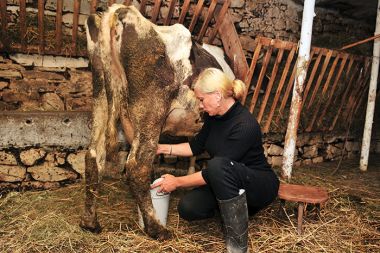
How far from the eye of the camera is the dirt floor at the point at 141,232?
295cm

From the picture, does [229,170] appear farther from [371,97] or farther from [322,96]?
[371,97]

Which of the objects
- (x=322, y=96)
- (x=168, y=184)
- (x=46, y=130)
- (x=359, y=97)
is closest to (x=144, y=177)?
(x=168, y=184)

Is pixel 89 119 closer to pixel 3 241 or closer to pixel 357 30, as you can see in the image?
pixel 3 241

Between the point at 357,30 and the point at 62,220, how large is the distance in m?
6.08

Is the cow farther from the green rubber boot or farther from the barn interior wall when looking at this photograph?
the barn interior wall

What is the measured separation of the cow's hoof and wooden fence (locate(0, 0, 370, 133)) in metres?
2.13

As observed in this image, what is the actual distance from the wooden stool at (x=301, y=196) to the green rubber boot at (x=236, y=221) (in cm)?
64

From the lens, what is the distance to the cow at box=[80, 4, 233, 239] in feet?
9.51

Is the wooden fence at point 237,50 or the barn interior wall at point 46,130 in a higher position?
the wooden fence at point 237,50

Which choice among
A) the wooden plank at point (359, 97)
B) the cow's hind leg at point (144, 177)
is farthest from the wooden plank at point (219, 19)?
the wooden plank at point (359, 97)

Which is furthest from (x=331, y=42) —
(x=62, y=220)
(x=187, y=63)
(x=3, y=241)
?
(x=3, y=241)

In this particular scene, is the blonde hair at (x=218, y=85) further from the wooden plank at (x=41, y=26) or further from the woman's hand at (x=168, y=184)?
the wooden plank at (x=41, y=26)

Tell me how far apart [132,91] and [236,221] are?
4.26 ft

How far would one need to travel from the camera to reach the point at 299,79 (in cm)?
421
